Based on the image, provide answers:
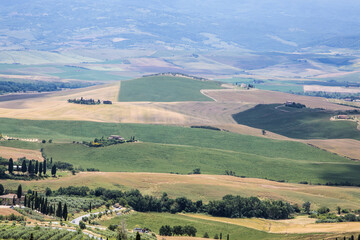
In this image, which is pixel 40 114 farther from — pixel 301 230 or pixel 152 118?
pixel 301 230

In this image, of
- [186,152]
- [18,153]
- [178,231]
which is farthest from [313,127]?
[178,231]

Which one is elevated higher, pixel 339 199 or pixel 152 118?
pixel 152 118

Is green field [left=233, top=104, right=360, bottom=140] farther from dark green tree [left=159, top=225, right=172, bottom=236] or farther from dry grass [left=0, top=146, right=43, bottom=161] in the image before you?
dark green tree [left=159, top=225, right=172, bottom=236]

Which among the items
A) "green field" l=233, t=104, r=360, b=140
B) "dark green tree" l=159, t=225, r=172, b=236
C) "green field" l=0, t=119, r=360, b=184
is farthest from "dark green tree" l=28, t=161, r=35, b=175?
"green field" l=233, t=104, r=360, b=140

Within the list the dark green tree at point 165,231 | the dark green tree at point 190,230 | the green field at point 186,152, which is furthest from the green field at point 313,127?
the dark green tree at point 165,231

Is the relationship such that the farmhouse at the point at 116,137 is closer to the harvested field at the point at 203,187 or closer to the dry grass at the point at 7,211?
the harvested field at the point at 203,187

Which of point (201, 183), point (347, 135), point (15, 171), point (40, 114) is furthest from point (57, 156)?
point (347, 135)
